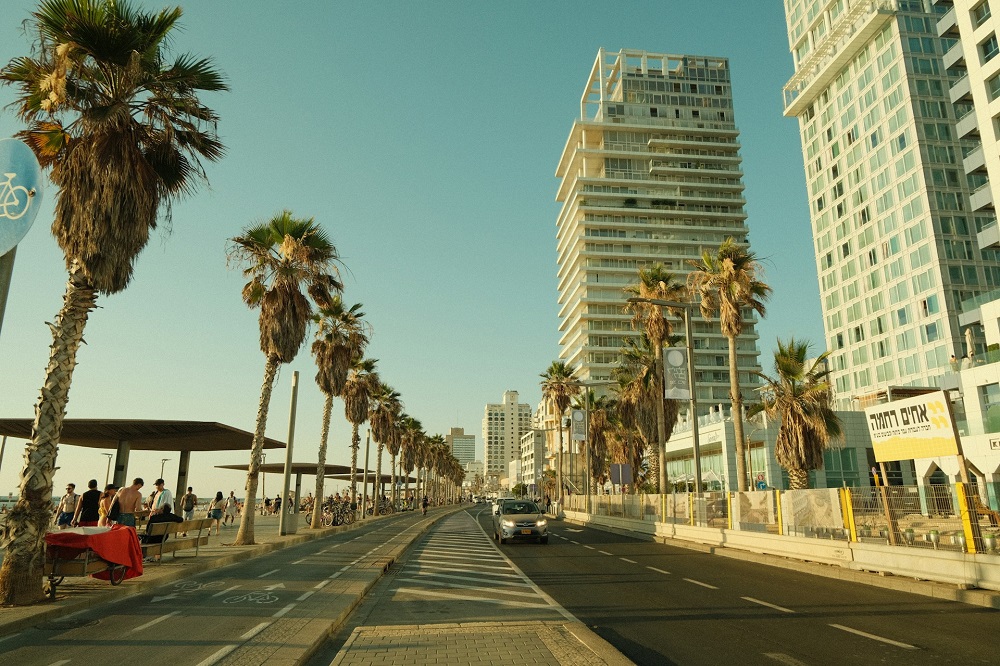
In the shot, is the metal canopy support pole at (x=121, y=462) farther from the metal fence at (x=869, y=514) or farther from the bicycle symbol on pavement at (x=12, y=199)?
the bicycle symbol on pavement at (x=12, y=199)

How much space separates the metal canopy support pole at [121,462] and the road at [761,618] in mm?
24450

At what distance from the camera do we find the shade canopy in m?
29.1

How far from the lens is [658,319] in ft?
117

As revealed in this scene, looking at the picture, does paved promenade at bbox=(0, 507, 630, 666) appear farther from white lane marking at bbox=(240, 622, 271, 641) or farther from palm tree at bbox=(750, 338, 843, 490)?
palm tree at bbox=(750, 338, 843, 490)

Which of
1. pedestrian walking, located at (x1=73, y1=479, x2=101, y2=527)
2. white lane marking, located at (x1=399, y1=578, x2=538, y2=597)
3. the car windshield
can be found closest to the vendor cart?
pedestrian walking, located at (x1=73, y1=479, x2=101, y2=527)

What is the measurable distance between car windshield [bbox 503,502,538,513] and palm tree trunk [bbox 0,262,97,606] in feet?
59.6

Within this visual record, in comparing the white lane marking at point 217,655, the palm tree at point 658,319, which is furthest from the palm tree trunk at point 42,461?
the palm tree at point 658,319

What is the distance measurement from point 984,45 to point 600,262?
76.6 meters

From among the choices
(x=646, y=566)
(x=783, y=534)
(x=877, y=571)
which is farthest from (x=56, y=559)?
(x=783, y=534)

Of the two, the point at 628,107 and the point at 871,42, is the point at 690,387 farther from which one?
the point at 628,107

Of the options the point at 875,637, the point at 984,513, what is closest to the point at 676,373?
the point at 984,513

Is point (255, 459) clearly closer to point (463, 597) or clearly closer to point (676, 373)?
point (463, 597)

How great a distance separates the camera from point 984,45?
1694 inches

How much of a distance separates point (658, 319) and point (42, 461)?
99.3 feet
